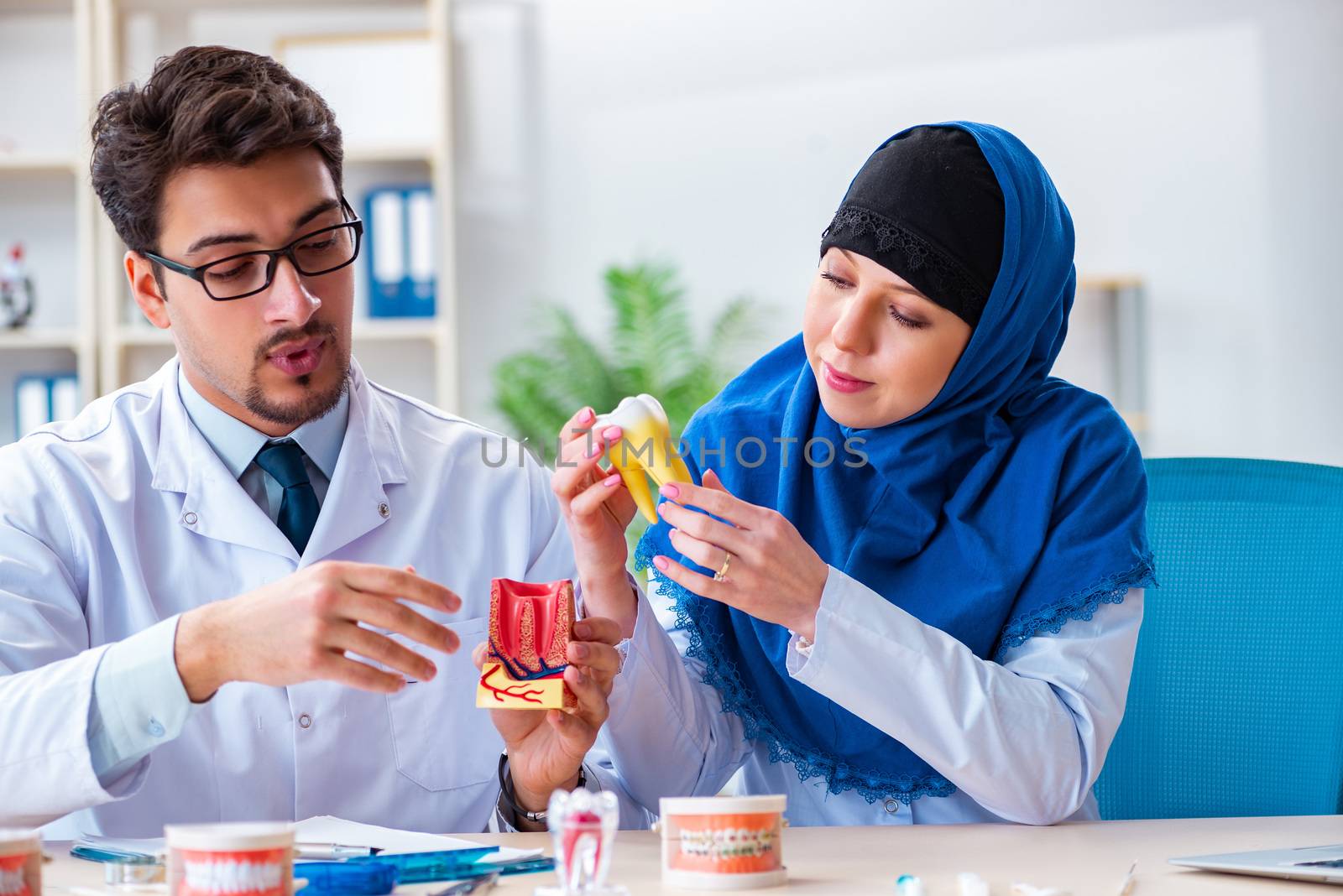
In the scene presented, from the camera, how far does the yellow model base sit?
137cm

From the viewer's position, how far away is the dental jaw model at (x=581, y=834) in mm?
1048

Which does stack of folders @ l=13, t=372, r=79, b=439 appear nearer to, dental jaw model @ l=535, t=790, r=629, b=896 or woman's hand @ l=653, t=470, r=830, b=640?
woman's hand @ l=653, t=470, r=830, b=640

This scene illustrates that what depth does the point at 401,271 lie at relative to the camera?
13.4ft

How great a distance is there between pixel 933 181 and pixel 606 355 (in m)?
2.69

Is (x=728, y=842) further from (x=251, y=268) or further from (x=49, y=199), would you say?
(x=49, y=199)

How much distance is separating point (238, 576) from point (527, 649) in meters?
0.53

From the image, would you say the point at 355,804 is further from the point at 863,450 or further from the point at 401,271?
the point at 401,271

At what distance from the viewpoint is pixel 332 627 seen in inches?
48.7

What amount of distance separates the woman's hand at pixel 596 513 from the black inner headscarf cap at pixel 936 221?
45 centimetres

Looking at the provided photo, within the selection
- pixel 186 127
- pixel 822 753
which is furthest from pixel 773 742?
pixel 186 127

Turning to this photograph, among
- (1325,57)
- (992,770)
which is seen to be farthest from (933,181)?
(1325,57)

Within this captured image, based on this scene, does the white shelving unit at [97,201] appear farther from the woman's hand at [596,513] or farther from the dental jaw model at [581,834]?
the dental jaw model at [581,834]

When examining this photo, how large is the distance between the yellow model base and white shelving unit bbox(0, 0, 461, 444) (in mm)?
2753

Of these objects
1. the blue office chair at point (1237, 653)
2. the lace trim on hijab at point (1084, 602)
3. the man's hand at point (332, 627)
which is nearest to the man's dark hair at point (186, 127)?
the man's hand at point (332, 627)
